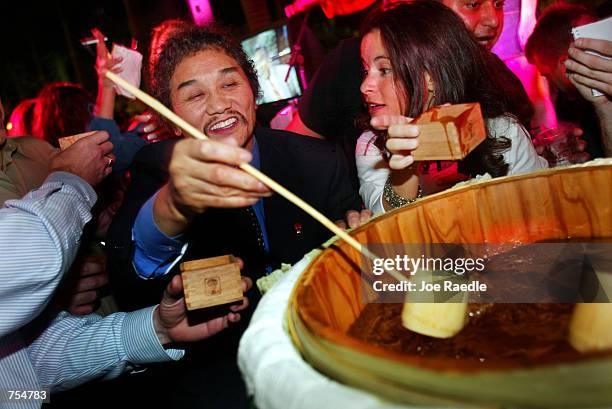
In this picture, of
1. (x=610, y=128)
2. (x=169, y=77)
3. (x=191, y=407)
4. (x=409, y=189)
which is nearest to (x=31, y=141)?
(x=169, y=77)

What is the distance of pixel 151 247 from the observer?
5.11 ft

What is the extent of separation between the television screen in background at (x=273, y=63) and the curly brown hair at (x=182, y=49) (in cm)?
458

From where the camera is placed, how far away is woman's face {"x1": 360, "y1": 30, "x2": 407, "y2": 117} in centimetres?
216

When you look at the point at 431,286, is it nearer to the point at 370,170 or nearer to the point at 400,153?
the point at 400,153

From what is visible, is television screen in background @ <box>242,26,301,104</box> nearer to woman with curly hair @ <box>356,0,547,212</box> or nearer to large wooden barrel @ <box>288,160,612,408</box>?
woman with curly hair @ <box>356,0,547,212</box>

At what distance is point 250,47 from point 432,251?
6970 mm

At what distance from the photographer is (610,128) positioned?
207 centimetres

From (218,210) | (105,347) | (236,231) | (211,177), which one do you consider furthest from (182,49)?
(105,347)

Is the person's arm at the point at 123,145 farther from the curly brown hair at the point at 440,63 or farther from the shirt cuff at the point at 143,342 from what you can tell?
the curly brown hair at the point at 440,63

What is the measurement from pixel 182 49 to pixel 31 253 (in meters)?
1.15

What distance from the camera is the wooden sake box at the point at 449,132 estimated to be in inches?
47.8

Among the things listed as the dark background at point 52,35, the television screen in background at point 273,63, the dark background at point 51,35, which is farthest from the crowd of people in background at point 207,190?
the dark background at point 51,35

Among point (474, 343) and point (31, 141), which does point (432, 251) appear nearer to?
point (474, 343)

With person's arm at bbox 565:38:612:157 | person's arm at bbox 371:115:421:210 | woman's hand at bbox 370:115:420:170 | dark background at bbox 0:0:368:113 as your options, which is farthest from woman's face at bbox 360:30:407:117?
dark background at bbox 0:0:368:113
